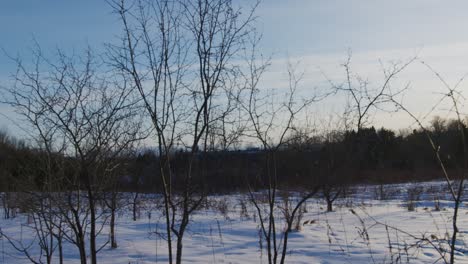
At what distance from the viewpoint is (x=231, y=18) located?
11.2ft

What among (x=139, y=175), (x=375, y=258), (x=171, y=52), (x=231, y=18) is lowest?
(x=375, y=258)

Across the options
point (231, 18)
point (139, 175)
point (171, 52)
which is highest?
point (231, 18)

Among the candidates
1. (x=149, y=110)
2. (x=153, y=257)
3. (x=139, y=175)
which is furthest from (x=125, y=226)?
(x=149, y=110)

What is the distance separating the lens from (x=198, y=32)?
11.2 ft

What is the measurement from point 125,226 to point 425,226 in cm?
572

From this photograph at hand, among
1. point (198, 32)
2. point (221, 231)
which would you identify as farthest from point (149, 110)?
point (221, 231)

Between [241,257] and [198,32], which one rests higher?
[198,32]

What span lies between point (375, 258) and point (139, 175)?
4.52m

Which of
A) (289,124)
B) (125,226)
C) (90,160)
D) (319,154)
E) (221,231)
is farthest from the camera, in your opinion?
(125,226)

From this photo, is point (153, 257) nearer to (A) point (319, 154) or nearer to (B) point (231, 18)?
(A) point (319, 154)

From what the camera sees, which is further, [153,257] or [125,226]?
[125,226]

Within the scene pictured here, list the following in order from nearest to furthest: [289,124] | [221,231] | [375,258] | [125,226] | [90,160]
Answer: [90,160] → [289,124] → [375,258] → [221,231] → [125,226]

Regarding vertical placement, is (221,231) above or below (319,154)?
below

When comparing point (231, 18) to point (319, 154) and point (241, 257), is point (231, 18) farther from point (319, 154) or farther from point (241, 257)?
point (241, 257)
